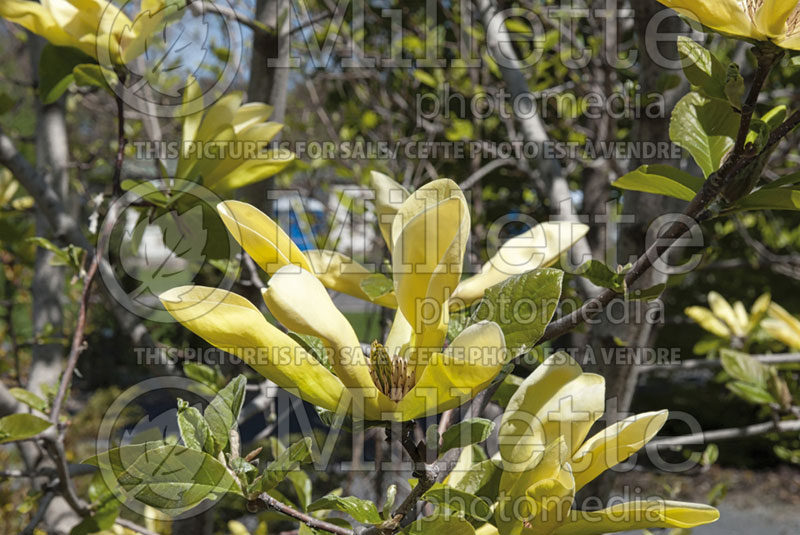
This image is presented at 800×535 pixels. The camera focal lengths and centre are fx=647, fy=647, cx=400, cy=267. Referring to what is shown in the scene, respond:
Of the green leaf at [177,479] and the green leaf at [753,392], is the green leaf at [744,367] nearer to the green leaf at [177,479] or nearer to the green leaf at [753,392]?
the green leaf at [753,392]

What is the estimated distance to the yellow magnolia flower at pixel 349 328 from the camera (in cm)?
42

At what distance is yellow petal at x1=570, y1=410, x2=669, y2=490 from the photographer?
0.48 m

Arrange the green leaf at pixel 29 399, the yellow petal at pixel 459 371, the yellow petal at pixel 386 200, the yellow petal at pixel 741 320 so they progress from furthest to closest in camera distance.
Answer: the yellow petal at pixel 741 320 → the green leaf at pixel 29 399 → the yellow petal at pixel 386 200 → the yellow petal at pixel 459 371

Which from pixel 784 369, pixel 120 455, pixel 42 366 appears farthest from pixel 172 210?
pixel 784 369

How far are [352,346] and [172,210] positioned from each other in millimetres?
538

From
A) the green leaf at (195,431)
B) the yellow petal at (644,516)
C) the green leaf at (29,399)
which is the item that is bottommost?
the green leaf at (29,399)

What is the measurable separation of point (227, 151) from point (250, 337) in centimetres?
46

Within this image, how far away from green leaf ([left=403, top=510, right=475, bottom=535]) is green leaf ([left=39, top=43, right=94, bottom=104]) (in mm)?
796

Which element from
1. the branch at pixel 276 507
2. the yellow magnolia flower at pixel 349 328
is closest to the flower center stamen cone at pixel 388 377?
the yellow magnolia flower at pixel 349 328

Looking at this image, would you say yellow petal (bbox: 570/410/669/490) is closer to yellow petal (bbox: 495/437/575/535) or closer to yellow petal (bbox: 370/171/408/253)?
yellow petal (bbox: 495/437/575/535)

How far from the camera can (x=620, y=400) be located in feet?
3.05

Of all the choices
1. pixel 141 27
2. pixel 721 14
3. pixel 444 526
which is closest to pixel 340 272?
pixel 444 526

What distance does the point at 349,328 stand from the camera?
0.47m

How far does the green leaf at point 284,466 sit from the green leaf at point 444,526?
94mm
